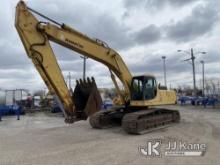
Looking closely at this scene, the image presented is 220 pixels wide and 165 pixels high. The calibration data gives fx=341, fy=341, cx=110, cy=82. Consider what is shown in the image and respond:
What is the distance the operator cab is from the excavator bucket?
2.65 m

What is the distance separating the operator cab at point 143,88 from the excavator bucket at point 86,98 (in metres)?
2.65

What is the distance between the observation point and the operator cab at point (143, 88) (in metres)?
16.1

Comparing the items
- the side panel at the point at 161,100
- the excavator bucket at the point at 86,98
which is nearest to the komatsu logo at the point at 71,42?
the excavator bucket at the point at 86,98

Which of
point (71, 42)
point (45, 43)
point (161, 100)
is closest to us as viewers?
point (45, 43)

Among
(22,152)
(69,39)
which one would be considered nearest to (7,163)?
(22,152)

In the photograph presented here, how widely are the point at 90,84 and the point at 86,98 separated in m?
0.67

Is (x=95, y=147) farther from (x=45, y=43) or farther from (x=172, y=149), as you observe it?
(x=45, y=43)

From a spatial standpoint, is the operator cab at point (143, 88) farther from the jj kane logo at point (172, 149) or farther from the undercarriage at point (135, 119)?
the jj kane logo at point (172, 149)

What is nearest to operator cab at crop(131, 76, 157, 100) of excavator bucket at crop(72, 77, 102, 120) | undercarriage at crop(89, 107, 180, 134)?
undercarriage at crop(89, 107, 180, 134)

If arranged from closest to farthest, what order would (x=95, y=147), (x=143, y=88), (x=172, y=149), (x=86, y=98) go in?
1. (x=172, y=149)
2. (x=95, y=147)
3. (x=86, y=98)
4. (x=143, y=88)

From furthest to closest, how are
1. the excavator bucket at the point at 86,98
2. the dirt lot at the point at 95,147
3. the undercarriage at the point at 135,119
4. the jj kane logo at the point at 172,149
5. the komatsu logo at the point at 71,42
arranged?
the undercarriage at the point at 135,119
the komatsu logo at the point at 71,42
the excavator bucket at the point at 86,98
the jj kane logo at the point at 172,149
the dirt lot at the point at 95,147

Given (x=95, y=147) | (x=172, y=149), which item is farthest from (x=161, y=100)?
(x=95, y=147)

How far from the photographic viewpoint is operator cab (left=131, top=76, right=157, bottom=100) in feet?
53.0

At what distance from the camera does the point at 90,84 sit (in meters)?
14.5
